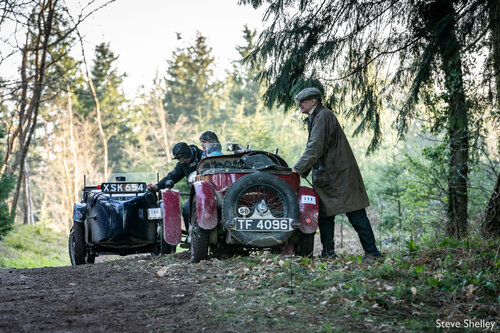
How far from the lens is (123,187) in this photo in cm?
888

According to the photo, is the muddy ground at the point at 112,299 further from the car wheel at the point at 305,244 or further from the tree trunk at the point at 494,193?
the tree trunk at the point at 494,193

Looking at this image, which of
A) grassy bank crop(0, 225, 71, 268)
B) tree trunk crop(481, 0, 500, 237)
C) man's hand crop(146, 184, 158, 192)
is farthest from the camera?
grassy bank crop(0, 225, 71, 268)

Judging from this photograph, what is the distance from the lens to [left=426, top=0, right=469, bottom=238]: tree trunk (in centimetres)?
692

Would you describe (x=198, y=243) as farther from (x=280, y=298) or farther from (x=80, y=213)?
(x=80, y=213)

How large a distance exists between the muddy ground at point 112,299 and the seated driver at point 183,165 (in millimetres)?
1503

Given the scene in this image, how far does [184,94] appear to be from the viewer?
53594 mm

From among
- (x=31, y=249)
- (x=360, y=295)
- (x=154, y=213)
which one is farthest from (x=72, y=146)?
(x=360, y=295)

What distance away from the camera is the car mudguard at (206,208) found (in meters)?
6.79

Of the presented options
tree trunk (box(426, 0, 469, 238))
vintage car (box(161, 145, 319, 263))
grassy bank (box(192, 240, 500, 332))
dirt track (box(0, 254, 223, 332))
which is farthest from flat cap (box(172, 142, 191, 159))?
tree trunk (box(426, 0, 469, 238))

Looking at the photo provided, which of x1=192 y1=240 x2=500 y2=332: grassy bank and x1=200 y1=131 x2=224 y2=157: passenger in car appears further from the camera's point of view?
x1=200 y1=131 x2=224 y2=157: passenger in car

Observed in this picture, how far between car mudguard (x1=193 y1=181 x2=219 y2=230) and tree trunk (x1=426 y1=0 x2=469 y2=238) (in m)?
3.23

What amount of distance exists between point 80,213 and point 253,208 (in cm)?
356

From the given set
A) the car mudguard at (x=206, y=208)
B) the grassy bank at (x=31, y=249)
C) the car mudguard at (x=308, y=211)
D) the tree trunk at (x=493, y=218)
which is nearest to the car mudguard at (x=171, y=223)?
the car mudguard at (x=206, y=208)

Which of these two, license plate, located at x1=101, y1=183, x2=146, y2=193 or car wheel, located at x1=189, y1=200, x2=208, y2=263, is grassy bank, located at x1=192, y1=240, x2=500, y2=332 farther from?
license plate, located at x1=101, y1=183, x2=146, y2=193
